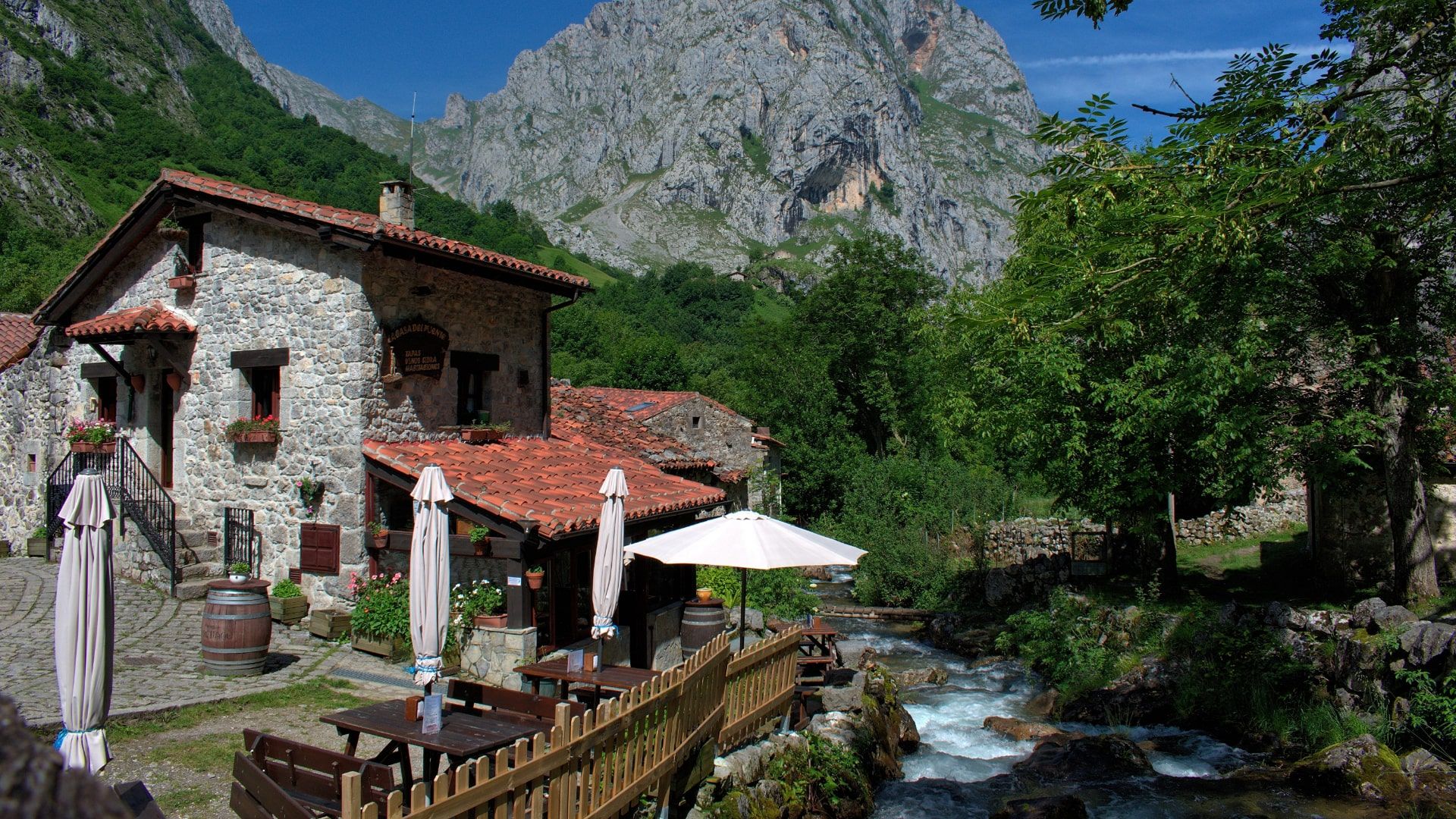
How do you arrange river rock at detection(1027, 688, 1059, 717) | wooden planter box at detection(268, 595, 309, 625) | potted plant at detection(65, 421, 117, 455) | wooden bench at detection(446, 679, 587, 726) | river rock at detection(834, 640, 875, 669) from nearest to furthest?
1. wooden bench at detection(446, 679, 587, 726)
2. wooden planter box at detection(268, 595, 309, 625)
3. river rock at detection(1027, 688, 1059, 717)
4. potted plant at detection(65, 421, 117, 455)
5. river rock at detection(834, 640, 875, 669)

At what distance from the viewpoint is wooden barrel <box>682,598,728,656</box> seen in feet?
35.0

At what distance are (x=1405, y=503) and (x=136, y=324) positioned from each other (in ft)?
60.4

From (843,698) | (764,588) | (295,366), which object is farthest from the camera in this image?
(764,588)

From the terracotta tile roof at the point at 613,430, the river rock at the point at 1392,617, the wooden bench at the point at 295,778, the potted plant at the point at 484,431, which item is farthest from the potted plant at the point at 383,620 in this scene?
the river rock at the point at 1392,617

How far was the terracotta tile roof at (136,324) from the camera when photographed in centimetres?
1316

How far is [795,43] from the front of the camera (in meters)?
150

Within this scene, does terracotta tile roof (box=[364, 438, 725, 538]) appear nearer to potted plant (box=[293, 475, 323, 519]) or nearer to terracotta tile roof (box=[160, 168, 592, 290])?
potted plant (box=[293, 475, 323, 519])

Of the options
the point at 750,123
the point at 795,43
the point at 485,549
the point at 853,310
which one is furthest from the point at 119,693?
the point at 795,43

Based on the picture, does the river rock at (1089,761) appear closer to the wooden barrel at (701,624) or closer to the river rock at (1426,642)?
the river rock at (1426,642)

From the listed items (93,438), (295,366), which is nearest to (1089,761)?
(295,366)

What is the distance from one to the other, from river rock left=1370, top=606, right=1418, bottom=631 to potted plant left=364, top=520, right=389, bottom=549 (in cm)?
1292

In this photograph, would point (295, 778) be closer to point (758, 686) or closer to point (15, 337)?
point (758, 686)

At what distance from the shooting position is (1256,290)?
11656 mm

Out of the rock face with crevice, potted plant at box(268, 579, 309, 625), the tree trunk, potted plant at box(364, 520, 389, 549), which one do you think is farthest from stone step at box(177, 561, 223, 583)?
the rock face with crevice
